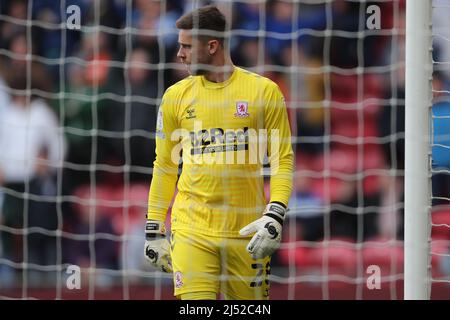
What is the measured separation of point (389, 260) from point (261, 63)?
1.50 meters

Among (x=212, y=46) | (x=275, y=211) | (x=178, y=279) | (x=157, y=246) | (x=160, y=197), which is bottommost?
(x=178, y=279)

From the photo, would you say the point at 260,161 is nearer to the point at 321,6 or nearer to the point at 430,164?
the point at 430,164

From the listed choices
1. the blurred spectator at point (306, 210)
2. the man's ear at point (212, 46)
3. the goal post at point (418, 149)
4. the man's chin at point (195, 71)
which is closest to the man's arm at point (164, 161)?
the man's chin at point (195, 71)

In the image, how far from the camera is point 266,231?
→ 4.65 m

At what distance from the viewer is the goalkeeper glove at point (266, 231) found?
15.3ft

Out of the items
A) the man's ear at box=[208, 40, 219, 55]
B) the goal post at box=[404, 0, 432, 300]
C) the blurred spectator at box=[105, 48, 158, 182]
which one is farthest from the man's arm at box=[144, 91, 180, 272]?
the blurred spectator at box=[105, 48, 158, 182]

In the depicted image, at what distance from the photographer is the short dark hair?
191 inches

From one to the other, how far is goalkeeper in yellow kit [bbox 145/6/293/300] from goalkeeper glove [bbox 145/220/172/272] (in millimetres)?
54

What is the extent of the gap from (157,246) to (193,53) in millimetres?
870

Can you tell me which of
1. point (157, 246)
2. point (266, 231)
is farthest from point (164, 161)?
point (266, 231)

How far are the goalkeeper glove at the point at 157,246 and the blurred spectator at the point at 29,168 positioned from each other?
1.33 metres

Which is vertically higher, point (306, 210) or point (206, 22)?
point (206, 22)

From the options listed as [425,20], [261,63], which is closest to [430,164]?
[425,20]

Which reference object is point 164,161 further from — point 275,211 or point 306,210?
point 306,210
